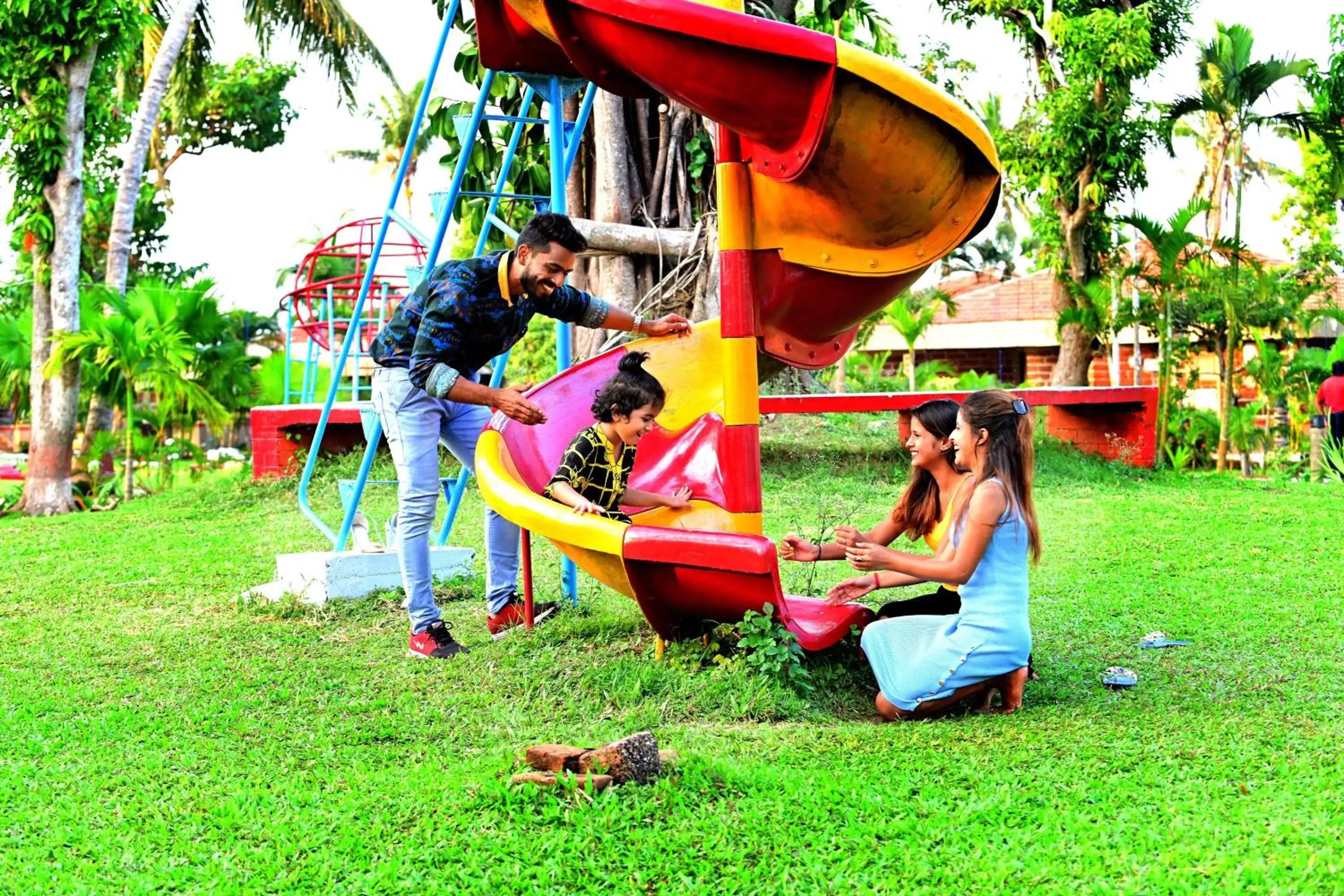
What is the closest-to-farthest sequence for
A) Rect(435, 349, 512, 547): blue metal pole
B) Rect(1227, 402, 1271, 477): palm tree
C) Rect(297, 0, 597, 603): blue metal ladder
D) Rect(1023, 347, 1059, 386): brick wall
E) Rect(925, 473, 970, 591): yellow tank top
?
Rect(925, 473, 970, 591): yellow tank top
Rect(297, 0, 597, 603): blue metal ladder
Rect(435, 349, 512, 547): blue metal pole
Rect(1227, 402, 1271, 477): palm tree
Rect(1023, 347, 1059, 386): brick wall

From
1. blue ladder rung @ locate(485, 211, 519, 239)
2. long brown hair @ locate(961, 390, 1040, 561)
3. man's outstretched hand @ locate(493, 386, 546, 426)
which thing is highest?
blue ladder rung @ locate(485, 211, 519, 239)

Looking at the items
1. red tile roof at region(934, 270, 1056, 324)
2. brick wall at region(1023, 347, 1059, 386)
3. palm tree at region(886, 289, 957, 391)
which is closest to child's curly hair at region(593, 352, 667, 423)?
palm tree at region(886, 289, 957, 391)

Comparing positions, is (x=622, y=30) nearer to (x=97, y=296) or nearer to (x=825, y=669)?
(x=825, y=669)

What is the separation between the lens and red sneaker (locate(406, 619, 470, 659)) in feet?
15.2

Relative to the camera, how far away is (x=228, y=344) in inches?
604

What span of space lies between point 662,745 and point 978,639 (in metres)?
1.01

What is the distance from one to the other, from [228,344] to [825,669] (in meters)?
13.0

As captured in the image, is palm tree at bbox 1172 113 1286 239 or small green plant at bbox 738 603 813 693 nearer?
small green plant at bbox 738 603 813 693

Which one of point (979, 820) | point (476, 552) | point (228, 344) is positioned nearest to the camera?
point (979, 820)

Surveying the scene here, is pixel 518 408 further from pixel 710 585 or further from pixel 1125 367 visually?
pixel 1125 367

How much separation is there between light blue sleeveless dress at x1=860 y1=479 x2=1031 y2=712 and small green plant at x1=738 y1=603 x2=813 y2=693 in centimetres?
26

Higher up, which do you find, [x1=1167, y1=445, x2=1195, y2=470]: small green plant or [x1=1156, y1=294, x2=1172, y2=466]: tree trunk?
[x1=1156, y1=294, x2=1172, y2=466]: tree trunk

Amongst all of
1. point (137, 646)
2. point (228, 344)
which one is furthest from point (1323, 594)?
point (228, 344)

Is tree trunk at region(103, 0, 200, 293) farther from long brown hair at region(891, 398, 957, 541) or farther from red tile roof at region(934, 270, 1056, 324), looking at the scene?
red tile roof at region(934, 270, 1056, 324)
